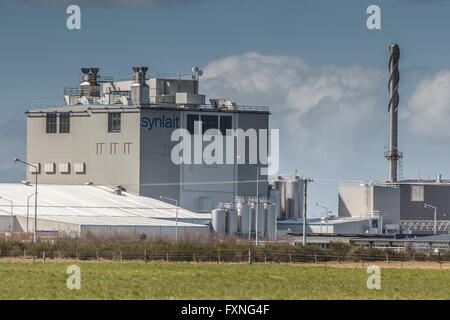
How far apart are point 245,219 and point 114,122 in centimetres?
2043

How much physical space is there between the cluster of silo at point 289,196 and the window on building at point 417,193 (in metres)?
20.2

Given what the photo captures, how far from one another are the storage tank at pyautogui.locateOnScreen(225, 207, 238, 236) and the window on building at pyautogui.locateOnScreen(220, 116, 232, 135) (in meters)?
11.8

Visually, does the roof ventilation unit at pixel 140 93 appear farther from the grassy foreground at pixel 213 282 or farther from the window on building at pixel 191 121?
the grassy foreground at pixel 213 282

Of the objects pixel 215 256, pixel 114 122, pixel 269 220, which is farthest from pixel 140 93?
pixel 215 256

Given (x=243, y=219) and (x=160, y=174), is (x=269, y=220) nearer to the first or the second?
(x=243, y=219)

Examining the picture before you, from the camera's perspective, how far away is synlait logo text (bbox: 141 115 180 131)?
4974 inches

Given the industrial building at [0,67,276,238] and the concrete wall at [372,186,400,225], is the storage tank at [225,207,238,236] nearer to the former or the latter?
the industrial building at [0,67,276,238]

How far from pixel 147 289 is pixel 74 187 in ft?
279

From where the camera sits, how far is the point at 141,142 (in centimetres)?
12575

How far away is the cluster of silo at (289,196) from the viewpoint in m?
138

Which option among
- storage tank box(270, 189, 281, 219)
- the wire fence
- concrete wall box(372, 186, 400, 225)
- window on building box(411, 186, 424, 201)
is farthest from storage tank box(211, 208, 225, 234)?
the wire fence
